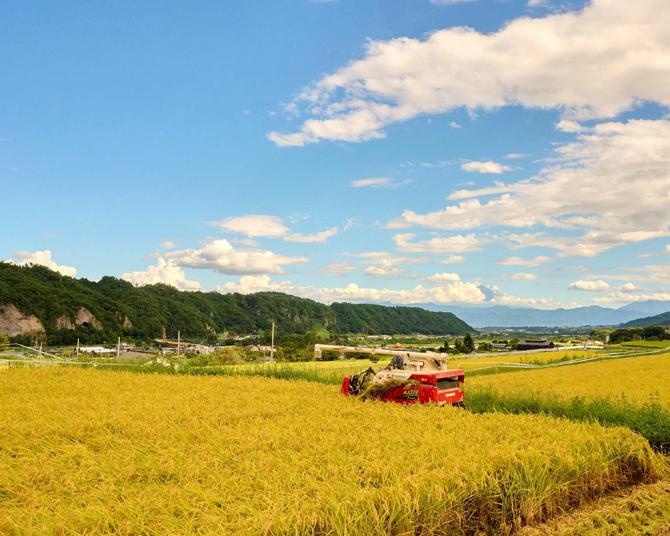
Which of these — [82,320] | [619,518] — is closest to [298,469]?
[619,518]

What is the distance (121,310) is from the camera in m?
125

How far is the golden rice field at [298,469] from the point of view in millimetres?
4461

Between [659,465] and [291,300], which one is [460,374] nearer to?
[659,465]

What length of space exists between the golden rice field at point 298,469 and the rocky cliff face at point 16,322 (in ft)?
350

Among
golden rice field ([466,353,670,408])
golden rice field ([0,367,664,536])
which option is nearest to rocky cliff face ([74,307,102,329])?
golden rice field ([466,353,670,408])

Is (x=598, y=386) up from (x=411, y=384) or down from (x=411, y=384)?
down

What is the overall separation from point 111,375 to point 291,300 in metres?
172

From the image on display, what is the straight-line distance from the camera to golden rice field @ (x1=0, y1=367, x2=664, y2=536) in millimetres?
4461

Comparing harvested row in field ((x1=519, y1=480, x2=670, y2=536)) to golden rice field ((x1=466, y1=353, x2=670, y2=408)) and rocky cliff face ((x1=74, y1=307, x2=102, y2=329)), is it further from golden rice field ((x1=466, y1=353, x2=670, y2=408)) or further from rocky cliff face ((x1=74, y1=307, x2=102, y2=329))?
rocky cliff face ((x1=74, y1=307, x2=102, y2=329))

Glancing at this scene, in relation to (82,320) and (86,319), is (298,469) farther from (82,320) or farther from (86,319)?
(82,320)

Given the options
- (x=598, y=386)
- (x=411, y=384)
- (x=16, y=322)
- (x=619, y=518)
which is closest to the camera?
(x=619, y=518)

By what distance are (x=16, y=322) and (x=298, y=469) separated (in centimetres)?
11575

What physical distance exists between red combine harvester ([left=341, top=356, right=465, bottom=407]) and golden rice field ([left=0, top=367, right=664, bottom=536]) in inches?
34.3

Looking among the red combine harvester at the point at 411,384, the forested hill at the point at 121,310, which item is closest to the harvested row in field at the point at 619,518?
the red combine harvester at the point at 411,384
